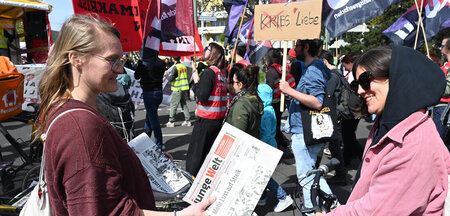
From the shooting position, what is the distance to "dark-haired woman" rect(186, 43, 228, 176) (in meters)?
4.11

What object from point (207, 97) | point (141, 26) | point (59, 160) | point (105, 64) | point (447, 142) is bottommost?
point (447, 142)

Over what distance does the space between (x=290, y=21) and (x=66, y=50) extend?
2747 millimetres

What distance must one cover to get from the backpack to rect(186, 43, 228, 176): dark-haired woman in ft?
4.49

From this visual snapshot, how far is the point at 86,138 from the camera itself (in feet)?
3.48

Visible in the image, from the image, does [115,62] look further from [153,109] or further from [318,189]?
[153,109]

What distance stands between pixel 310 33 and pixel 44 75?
107 inches

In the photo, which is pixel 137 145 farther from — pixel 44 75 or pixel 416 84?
pixel 416 84

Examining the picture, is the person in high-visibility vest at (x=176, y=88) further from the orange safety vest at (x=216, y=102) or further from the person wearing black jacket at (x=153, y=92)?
the orange safety vest at (x=216, y=102)

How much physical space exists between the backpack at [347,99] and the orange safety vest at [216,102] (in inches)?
52.6

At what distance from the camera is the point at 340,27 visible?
4902 millimetres

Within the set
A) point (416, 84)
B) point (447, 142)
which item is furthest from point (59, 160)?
point (447, 142)

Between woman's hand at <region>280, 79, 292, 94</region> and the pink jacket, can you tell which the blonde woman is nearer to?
the pink jacket

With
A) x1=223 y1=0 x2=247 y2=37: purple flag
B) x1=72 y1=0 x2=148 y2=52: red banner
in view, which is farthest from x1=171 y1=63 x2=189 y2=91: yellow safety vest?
x1=72 y1=0 x2=148 y2=52: red banner

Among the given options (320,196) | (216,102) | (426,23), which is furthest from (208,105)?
(426,23)
